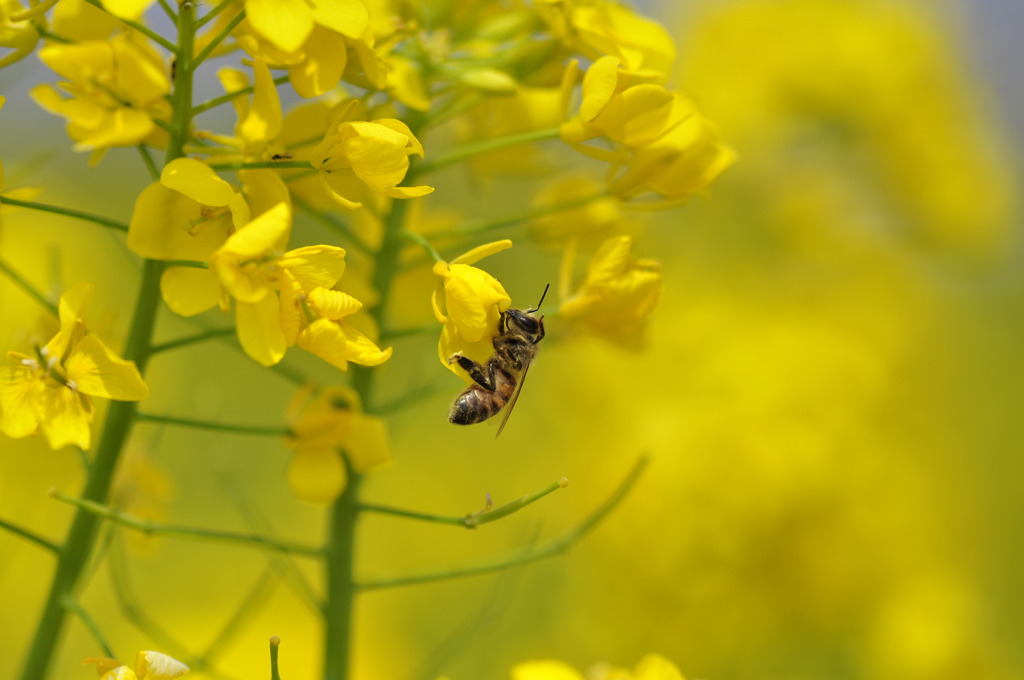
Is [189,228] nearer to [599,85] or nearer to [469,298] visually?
[469,298]

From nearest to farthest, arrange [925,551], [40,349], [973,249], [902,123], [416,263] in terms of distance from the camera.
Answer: [40,349], [416,263], [925,551], [902,123], [973,249]

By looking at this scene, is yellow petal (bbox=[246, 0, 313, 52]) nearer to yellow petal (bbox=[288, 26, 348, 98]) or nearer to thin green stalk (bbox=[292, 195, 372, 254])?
yellow petal (bbox=[288, 26, 348, 98])

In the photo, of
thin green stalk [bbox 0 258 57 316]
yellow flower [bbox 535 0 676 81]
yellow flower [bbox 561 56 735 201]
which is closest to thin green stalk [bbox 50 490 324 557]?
thin green stalk [bbox 0 258 57 316]

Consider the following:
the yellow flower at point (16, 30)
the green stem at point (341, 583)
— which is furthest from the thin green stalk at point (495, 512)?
the yellow flower at point (16, 30)

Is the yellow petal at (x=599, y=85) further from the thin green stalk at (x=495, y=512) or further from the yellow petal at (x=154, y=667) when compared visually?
the yellow petal at (x=154, y=667)

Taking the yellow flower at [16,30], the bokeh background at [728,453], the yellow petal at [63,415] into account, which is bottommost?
the bokeh background at [728,453]

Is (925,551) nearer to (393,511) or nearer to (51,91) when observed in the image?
(393,511)

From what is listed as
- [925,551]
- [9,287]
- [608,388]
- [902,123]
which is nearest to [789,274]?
[902,123]

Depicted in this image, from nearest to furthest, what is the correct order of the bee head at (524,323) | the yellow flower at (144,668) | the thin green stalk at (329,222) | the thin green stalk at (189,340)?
the yellow flower at (144,668) < the thin green stalk at (189,340) < the thin green stalk at (329,222) < the bee head at (524,323)
